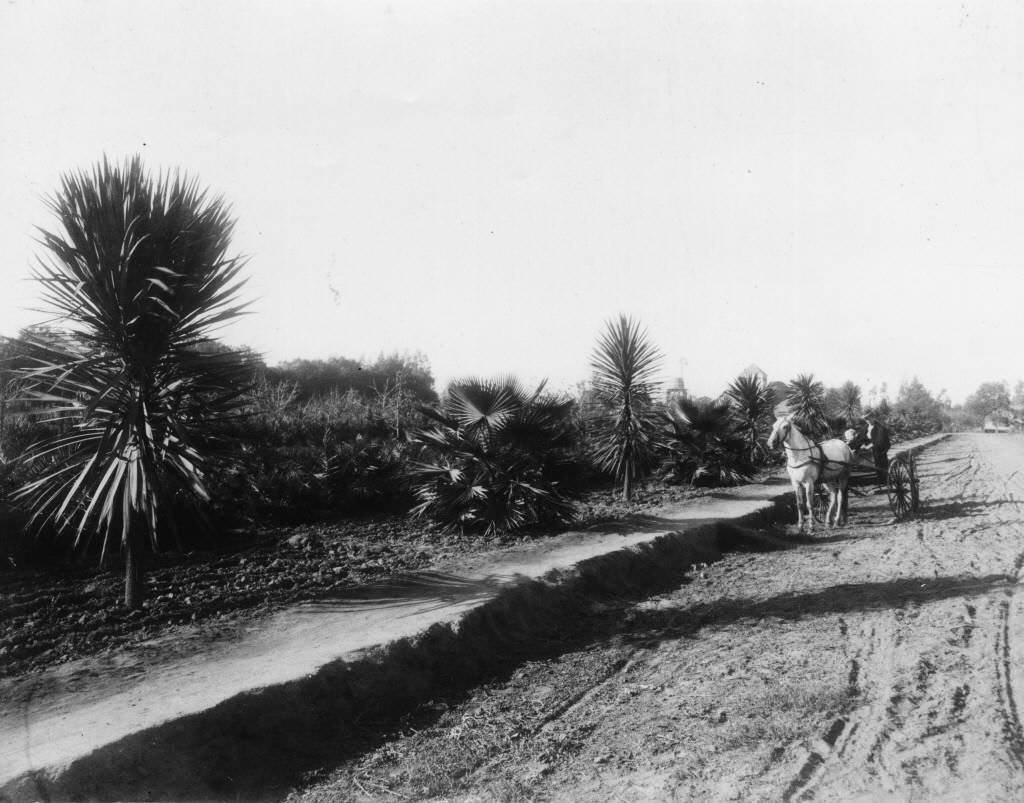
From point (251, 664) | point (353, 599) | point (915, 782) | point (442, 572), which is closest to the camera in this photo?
point (915, 782)

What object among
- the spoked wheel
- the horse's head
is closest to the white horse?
the horse's head

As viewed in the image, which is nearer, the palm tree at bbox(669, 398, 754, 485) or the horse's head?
the horse's head

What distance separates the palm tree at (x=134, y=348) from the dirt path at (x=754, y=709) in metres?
3.08

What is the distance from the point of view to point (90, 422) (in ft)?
19.0

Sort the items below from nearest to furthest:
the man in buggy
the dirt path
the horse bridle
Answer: the dirt path, the horse bridle, the man in buggy

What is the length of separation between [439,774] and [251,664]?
1.80 metres

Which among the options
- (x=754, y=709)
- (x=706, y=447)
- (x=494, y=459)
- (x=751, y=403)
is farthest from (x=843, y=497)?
(x=754, y=709)

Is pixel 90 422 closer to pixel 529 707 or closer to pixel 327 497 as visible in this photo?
pixel 529 707

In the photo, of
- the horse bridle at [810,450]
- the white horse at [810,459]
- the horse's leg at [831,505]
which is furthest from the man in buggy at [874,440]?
the horse bridle at [810,450]

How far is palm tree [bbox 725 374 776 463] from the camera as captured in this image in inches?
750

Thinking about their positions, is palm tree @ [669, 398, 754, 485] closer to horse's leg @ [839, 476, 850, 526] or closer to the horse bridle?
horse's leg @ [839, 476, 850, 526]

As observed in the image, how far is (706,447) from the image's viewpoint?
17.1 metres

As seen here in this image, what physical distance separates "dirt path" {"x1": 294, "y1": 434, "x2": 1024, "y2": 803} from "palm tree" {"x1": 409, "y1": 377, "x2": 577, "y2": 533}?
301 centimetres

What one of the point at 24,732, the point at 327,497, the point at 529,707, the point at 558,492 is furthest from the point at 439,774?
the point at 327,497
